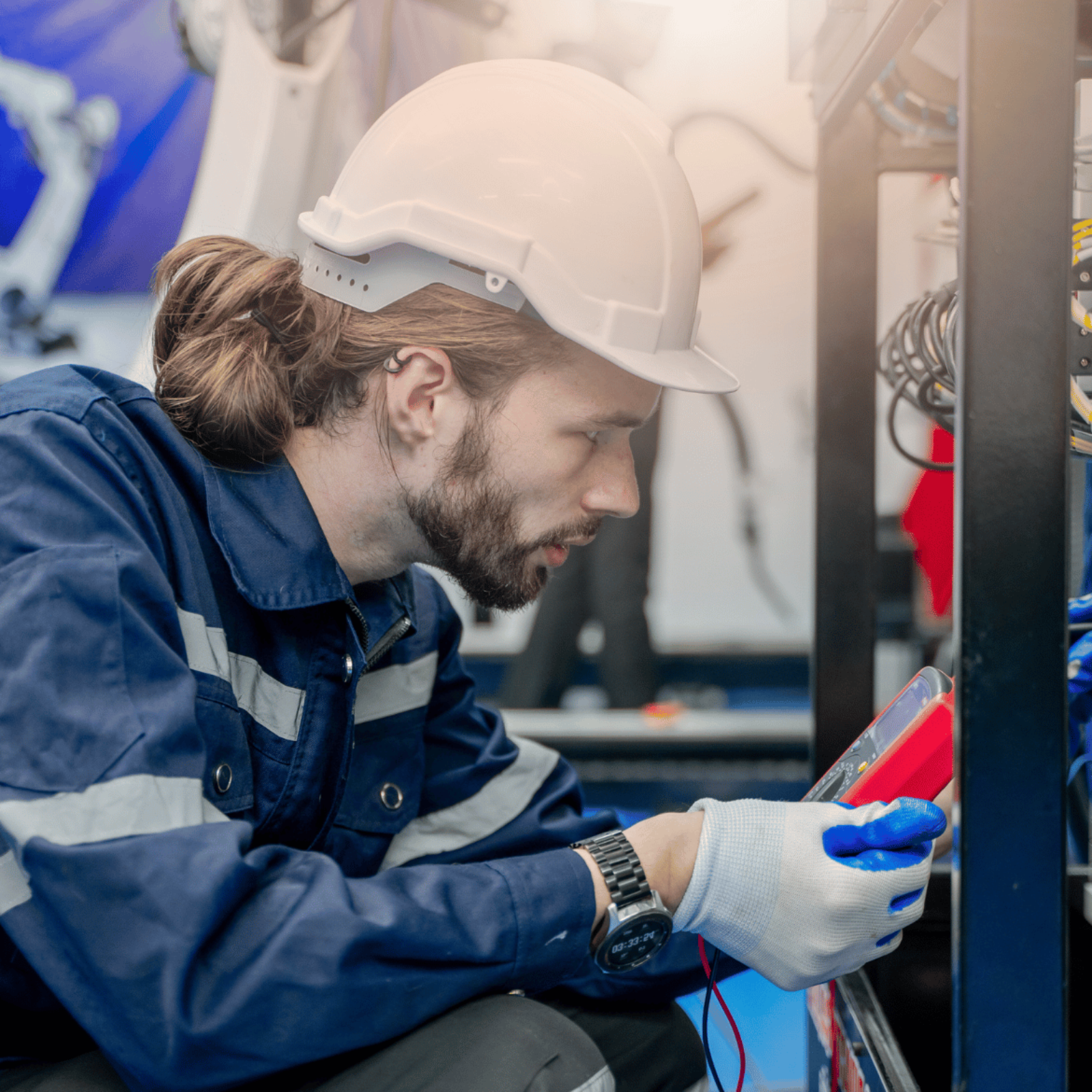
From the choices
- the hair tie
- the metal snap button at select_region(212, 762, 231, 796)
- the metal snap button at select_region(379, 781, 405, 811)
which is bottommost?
the metal snap button at select_region(379, 781, 405, 811)

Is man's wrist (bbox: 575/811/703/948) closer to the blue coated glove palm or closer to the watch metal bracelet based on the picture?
the watch metal bracelet

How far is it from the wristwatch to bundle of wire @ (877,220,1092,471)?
0.51 metres

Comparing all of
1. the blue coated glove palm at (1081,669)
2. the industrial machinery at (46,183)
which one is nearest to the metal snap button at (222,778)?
the blue coated glove palm at (1081,669)

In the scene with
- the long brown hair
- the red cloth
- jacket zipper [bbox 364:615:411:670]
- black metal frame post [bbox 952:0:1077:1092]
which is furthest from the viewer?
the red cloth

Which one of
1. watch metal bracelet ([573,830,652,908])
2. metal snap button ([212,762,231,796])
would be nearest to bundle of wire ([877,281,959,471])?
watch metal bracelet ([573,830,652,908])

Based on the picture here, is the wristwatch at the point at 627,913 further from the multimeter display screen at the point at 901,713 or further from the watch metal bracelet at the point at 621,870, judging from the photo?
the multimeter display screen at the point at 901,713

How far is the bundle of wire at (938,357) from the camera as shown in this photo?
36.5 inches

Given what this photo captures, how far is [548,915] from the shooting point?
0.76 meters

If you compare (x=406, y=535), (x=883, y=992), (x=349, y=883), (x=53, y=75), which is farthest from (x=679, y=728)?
(x=53, y=75)

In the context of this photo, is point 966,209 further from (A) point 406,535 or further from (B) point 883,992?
(B) point 883,992

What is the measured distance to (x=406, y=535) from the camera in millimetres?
1040

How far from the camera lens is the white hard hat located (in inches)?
36.6

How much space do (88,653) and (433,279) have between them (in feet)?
1.66

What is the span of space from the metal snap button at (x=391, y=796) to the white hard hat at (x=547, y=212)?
1.78 feet
